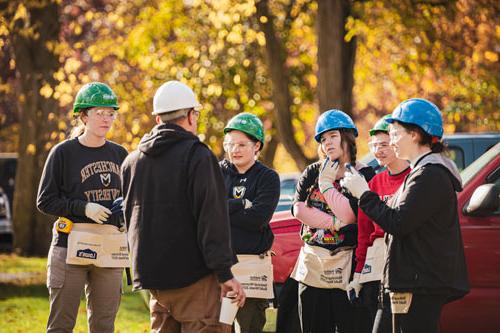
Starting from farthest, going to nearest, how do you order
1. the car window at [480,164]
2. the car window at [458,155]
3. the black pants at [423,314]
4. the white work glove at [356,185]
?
the car window at [458,155] → the car window at [480,164] → the white work glove at [356,185] → the black pants at [423,314]

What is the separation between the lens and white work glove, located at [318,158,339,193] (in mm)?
6160

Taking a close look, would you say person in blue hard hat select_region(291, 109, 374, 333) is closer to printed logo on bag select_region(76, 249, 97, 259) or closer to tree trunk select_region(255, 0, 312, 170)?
printed logo on bag select_region(76, 249, 97, 259)

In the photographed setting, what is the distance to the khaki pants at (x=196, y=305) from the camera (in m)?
4.89

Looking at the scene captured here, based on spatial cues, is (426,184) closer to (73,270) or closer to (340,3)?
(73,270)

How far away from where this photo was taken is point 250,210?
6340mm

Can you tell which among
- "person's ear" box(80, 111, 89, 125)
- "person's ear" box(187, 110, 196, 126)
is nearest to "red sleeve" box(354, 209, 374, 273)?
"person's ear" box(187, 110, 196, 126)

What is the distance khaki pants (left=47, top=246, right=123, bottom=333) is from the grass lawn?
5.29 feet

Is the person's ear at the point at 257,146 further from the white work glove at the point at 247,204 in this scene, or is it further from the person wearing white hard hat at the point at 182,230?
the person wearing white hard hat at the point at 182,230

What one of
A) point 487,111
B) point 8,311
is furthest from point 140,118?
point 8,311

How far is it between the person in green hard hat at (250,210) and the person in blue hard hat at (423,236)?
4.80 feet

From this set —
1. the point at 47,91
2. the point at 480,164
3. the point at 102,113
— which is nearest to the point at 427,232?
the point at 480,164

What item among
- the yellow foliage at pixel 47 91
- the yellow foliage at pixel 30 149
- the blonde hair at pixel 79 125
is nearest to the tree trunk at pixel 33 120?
the yellow foliage at pixel 30 149

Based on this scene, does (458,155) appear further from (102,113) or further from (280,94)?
(280,94)

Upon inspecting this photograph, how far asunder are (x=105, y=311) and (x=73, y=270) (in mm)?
370
